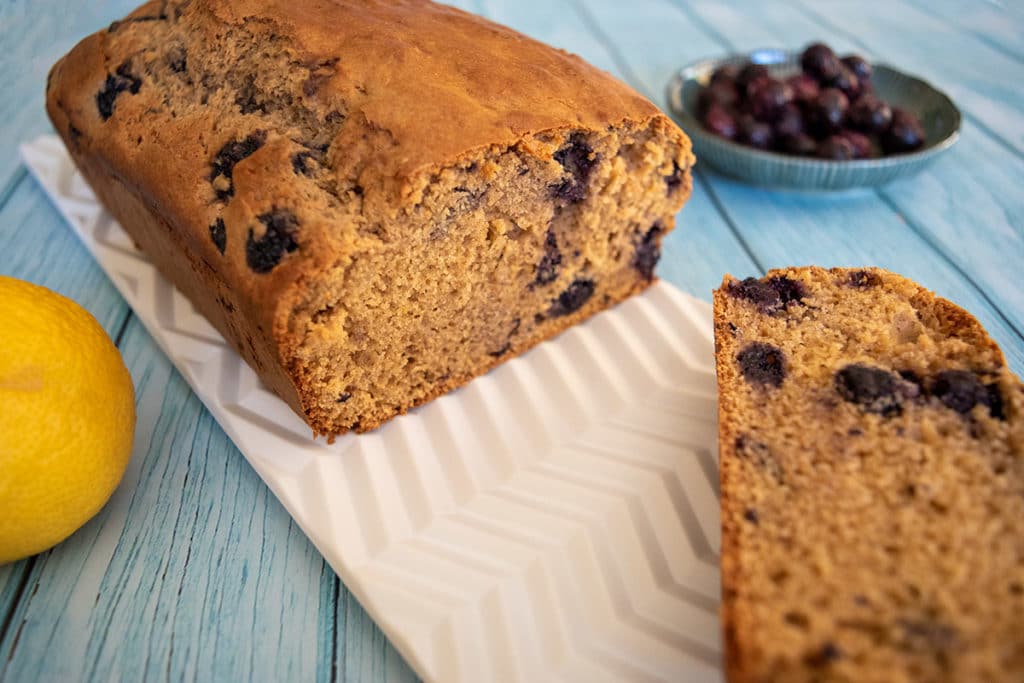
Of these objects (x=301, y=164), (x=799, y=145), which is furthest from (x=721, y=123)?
(x=301, y=164)

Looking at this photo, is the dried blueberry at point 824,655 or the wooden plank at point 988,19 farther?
the wooden plank at point 988,19

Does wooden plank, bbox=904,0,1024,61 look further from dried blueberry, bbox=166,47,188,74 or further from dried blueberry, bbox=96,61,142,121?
dried blueberry, bbox=96,61,142,121

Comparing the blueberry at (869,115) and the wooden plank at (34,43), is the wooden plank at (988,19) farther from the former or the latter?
the wooden plank at (34,43)

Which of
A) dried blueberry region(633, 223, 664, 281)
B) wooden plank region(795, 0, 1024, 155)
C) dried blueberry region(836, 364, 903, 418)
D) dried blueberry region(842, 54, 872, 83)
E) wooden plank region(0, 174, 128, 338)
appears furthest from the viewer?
wooden plank region(795, 0, 1024, 155)

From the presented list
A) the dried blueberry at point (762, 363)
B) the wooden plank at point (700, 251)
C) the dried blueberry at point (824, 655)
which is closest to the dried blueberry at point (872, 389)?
the dried blueberry at point (762, 363)

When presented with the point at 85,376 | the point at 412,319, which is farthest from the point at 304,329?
the point at 85,376

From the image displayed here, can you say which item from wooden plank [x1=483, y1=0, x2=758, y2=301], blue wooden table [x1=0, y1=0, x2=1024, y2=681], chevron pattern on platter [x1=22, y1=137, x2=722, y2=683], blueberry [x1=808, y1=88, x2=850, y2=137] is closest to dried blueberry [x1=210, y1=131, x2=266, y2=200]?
chevron pattern on platter [x1=22, y1=137, x2=722, y2=683]
